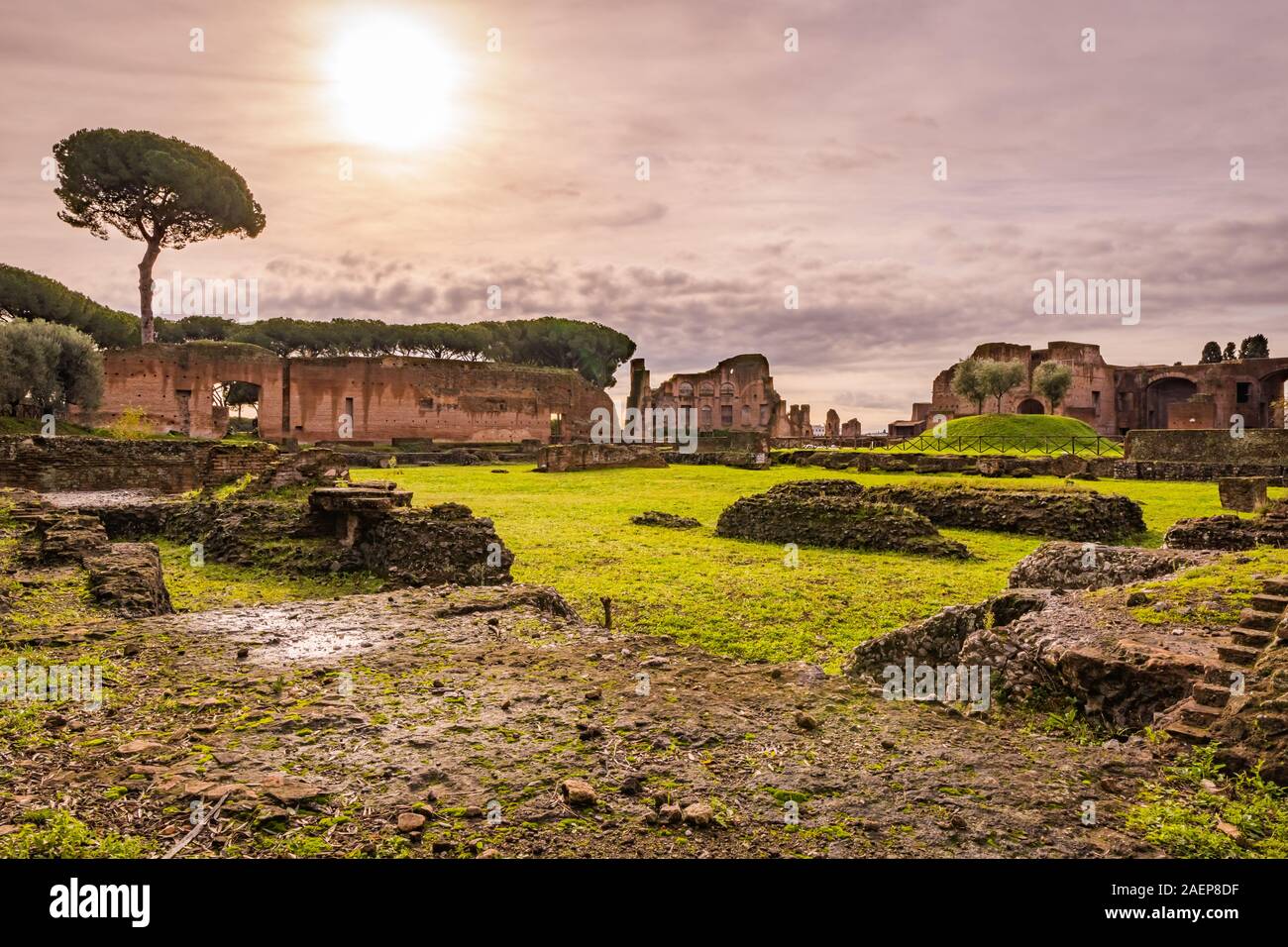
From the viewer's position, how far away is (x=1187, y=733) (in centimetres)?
308

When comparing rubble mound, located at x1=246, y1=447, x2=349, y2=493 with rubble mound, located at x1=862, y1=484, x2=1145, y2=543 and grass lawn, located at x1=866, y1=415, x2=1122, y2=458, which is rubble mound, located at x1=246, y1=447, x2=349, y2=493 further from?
grass lawn, located at x1=866, y1=415, x2=1122, y2=458

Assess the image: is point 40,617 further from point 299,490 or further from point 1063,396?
point 1063,396

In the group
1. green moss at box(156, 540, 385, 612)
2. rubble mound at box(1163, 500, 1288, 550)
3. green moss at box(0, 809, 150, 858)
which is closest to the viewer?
green moss at box(0, 809, 150, 858)

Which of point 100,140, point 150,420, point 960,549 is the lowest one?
point 960,549

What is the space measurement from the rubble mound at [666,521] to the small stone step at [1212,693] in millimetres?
9662

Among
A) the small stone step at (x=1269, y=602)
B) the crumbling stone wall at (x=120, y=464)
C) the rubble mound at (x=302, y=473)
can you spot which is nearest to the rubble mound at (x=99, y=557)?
the rubble mound at (x=302, y=473)

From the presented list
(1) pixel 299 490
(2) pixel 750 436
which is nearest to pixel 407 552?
(1) pixel 299 490

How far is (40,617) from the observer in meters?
4.99

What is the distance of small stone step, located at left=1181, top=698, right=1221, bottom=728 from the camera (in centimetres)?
313

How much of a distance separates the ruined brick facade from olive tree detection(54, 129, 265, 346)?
265 centimetres

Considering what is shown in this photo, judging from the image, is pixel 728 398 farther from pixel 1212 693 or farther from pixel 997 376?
pixel 1212 693

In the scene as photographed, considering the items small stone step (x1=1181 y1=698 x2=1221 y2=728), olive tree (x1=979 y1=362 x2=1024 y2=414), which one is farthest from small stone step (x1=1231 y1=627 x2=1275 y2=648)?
olive tree (x1=979 y1=362 x2=1024 y2=414)

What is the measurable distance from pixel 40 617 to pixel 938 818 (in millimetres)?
5372
